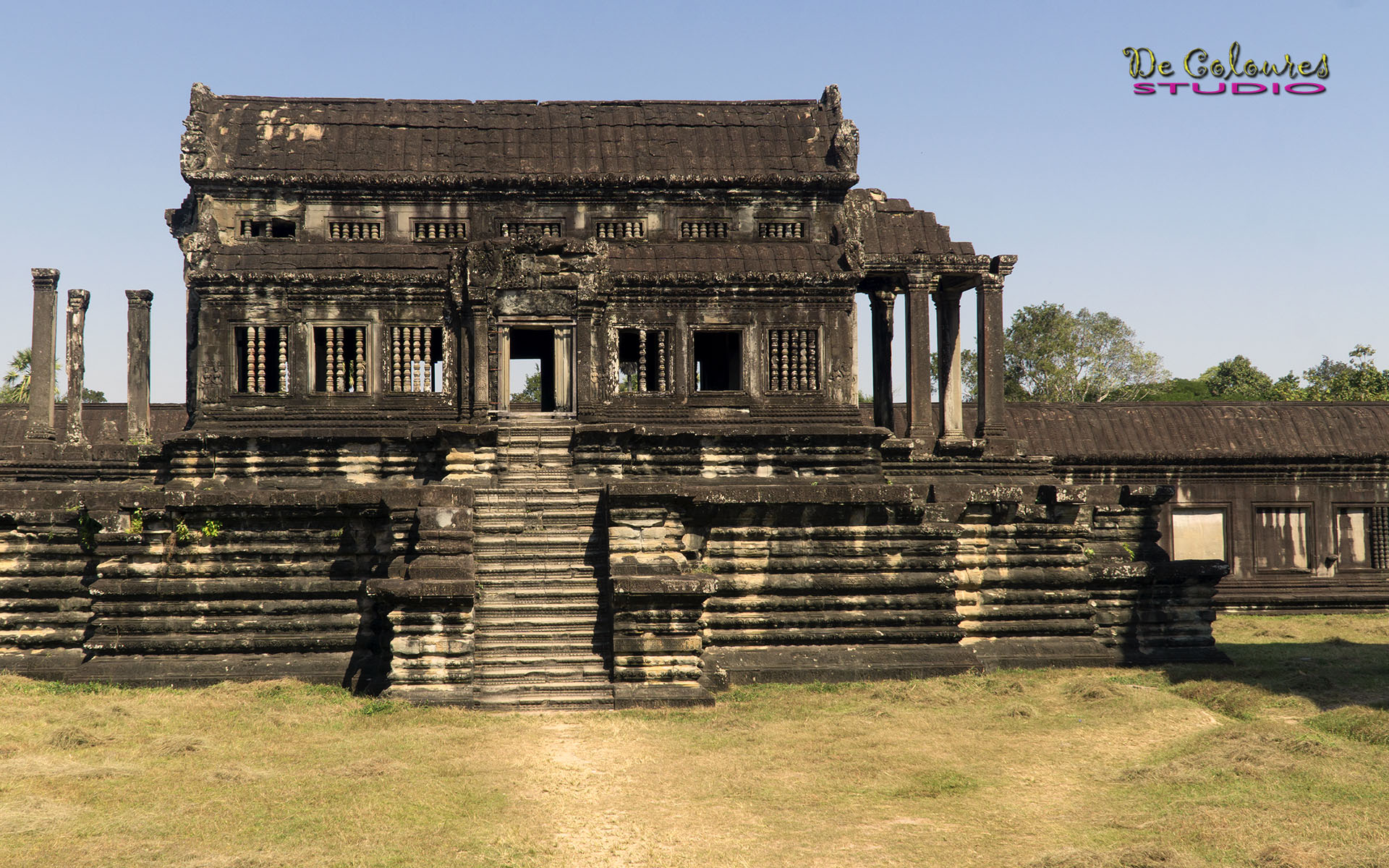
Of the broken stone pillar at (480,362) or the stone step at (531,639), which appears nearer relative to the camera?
the stone step at (531,639)

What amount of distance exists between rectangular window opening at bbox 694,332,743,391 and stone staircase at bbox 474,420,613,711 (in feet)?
12.3

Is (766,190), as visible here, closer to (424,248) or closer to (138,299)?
(424,248)

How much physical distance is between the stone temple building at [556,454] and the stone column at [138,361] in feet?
0.21

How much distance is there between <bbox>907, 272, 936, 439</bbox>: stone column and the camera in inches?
875

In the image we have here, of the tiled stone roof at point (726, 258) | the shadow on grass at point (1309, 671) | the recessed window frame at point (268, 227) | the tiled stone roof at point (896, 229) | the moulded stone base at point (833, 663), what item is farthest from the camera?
the tiled stone roof at point (896, 229)

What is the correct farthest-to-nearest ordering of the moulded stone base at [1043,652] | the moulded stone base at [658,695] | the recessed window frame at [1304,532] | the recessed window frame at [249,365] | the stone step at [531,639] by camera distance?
the recessed window frame at [1304,532]
the recessed window frame at [249,365]
the moulded stone base at [1043,652]
the stone step at [531,639]
the moulded stone base at [658,695]

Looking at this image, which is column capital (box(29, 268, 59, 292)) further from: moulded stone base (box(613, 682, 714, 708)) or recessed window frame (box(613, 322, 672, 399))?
moulded stone base (box(613, 682, 714, 708))

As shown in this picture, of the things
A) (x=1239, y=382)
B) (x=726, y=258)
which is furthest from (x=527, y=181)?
(x=1239, y=382)

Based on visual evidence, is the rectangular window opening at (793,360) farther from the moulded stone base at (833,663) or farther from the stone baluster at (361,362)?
the stone baluster at (361,362)

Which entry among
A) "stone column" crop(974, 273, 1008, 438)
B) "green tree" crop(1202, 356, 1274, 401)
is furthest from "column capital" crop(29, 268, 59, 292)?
"green tree" crop(1202, 356, 1274, 401)

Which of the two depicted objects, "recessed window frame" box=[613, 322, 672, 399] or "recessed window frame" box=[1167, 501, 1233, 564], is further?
"recessed window frame" box=[1167, 501, 1233, 564]

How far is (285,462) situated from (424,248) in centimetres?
471

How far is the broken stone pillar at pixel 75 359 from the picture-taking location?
988 inches

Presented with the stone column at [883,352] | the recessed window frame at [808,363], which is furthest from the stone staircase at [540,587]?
the stone column at [883,352]
